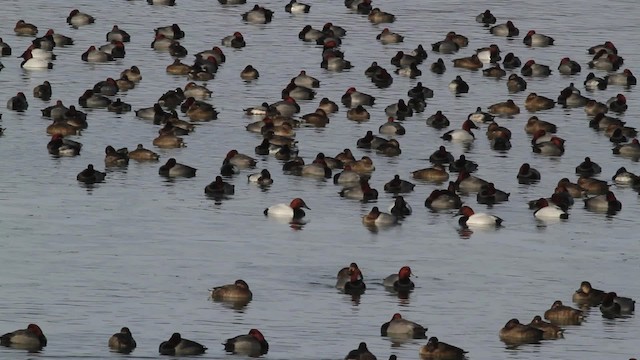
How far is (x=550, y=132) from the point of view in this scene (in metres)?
89.6

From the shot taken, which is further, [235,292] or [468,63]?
[468,63]

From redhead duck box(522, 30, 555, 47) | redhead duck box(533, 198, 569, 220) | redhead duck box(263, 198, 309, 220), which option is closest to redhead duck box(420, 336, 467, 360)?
redhead duck box(263, 198, 309, 220)

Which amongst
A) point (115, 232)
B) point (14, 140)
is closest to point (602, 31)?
point (14, 140)

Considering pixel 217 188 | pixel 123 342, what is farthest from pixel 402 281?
pixel 217 188

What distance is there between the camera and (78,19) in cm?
11812

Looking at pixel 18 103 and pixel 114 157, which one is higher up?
pixel 18 103

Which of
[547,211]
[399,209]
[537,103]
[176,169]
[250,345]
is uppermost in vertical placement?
[537,103]

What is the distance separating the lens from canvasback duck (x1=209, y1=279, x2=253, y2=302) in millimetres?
61812

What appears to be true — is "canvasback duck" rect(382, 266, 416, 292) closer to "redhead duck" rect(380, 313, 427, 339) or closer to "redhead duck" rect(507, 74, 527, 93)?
"redhead duck" rect(380, 313, 427, 339)

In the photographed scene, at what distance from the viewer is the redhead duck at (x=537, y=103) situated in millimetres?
96375

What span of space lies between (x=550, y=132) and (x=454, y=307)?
28766mm

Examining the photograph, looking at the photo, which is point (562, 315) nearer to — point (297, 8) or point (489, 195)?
point (489, 195)

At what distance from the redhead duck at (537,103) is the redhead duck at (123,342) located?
142ft

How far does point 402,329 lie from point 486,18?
65.5 m
